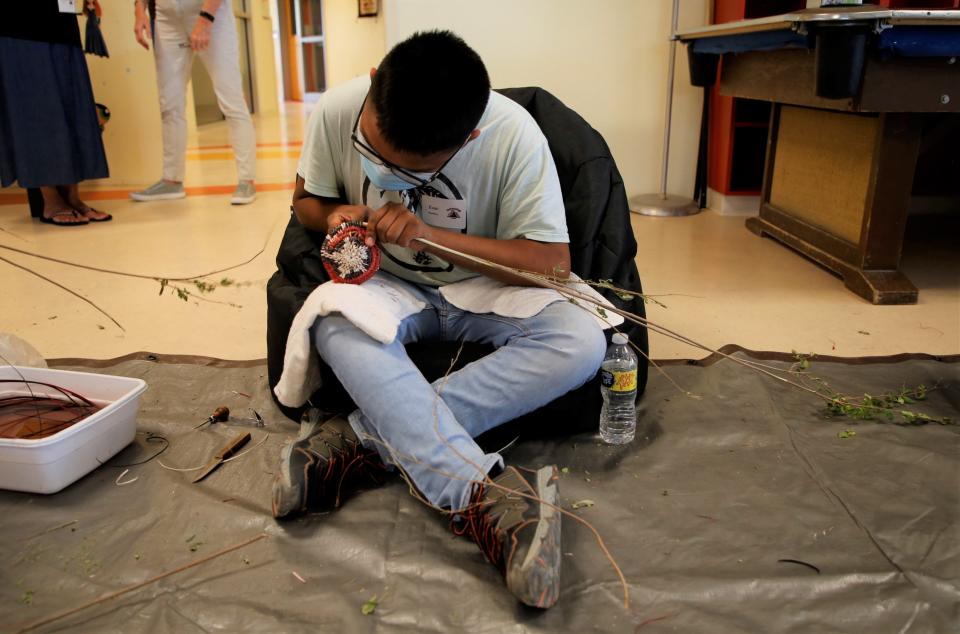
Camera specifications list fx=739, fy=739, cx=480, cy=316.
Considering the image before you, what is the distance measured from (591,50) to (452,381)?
3083mm

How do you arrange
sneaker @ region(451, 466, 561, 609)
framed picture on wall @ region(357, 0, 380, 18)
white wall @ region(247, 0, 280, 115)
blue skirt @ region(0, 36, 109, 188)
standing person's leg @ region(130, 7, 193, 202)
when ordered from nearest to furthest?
1. sneaker @ region(451, 466, 561, 609)
2. blue skirt @ region(0, 36, 109, 188)
3. standing person's leg @ region(130, 7, 193, 202)
4. framed picture on wall @ region(357, 0, 380, 18)
5. white wall @ region(247, 0, 280, 115)

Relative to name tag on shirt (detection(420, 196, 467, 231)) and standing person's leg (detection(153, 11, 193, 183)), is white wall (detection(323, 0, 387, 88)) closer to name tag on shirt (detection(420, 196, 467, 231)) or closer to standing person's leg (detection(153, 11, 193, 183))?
standing person's leg (detection(153, 11, 193, 183))

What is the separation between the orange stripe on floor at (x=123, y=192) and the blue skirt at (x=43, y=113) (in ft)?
2.47

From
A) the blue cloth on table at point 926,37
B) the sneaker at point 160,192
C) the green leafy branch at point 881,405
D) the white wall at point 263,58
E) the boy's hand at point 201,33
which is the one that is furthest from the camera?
the white wall at point 263,58

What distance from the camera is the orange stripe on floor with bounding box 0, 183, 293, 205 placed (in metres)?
4.36

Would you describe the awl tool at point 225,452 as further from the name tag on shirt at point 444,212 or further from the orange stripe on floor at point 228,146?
the orange stripe on floor at point 228,146

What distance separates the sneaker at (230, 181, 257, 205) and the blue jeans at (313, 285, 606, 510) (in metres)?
2.90

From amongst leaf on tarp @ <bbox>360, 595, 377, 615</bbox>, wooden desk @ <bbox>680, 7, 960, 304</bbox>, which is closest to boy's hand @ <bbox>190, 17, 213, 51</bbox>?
wooden desk @ <bbox>680, 7, 960, 304</bbox>

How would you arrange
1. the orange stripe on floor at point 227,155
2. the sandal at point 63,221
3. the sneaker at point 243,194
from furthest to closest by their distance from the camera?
the orange stripe on floor at point 227,155
the sneaker at point 243,194
the sandal at point 63,221

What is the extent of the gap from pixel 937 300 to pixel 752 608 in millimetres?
1899

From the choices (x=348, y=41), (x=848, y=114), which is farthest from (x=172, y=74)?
(x=348, y=41)

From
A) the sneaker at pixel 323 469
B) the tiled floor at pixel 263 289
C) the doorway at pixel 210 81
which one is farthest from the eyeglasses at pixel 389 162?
the doorway at pixel 210 81

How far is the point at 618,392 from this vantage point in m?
1.62

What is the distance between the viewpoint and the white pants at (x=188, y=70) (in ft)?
12.7
